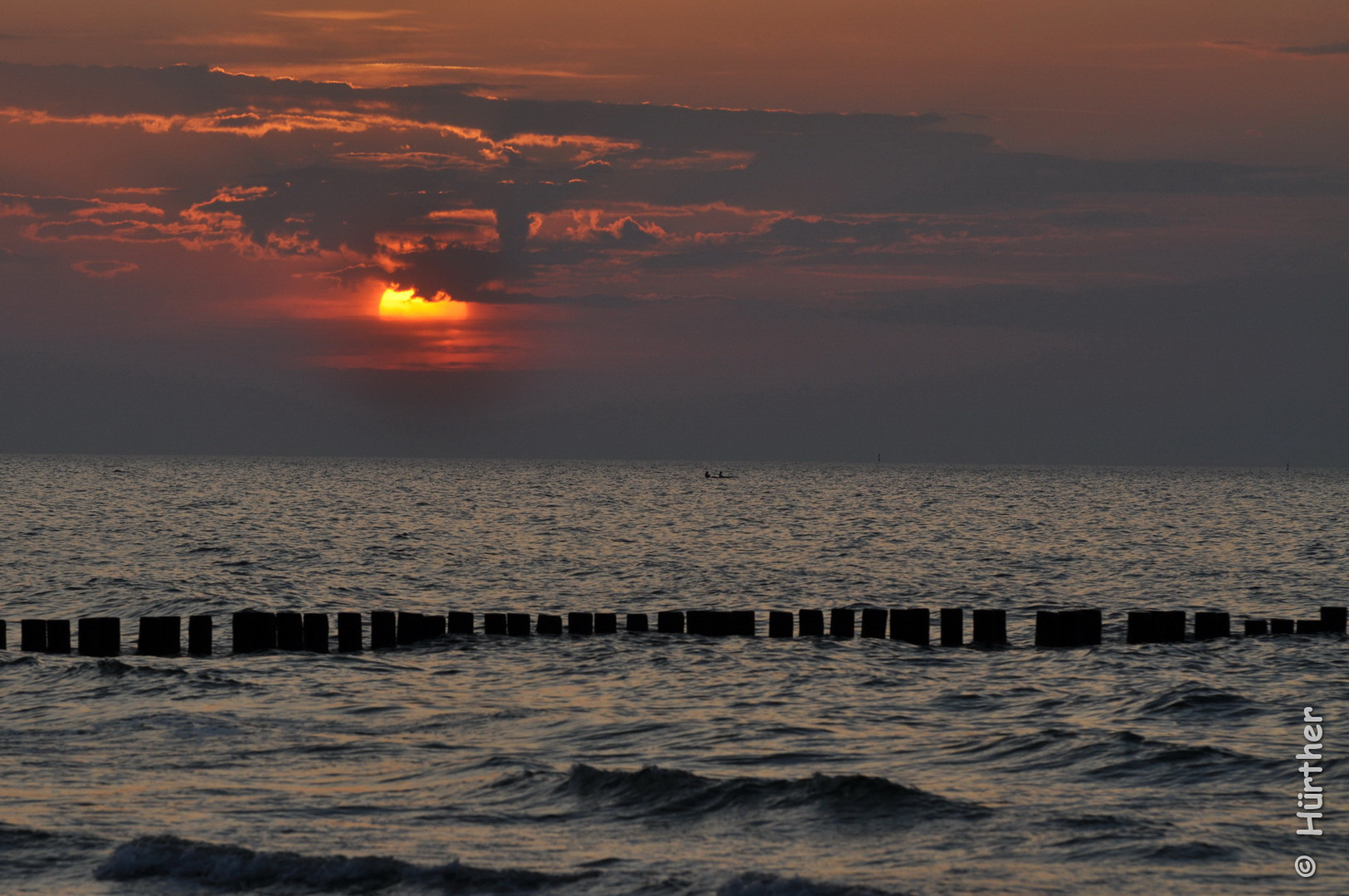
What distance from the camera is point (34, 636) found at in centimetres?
2205

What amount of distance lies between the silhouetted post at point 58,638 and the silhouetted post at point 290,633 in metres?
3.32

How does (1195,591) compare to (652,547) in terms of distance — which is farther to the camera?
(652,547)

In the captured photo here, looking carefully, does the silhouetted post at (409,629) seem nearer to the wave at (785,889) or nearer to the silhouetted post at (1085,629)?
the silhouetted post at (1085,629)

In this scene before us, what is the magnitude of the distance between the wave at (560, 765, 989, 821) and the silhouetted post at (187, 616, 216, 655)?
1058cm

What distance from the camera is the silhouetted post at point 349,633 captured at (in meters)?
22.0

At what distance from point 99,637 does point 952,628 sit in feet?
47.2

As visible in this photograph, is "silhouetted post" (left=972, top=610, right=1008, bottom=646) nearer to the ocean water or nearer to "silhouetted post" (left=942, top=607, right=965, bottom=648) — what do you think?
"silhouetted post" (left=942, top=607, right=965, bottom=648)

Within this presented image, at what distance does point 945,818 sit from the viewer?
12562 mm

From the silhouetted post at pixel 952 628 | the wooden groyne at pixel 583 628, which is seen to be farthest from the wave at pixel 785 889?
the silhouetted post at pixel 952 628

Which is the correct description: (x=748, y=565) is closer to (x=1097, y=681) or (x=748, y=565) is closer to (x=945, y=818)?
(x=1097, y=681)

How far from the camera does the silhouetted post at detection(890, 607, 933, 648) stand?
2341 centimetres

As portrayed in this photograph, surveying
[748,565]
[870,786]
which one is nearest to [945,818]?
[870,786]

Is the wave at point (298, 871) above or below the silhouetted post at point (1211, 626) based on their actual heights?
above

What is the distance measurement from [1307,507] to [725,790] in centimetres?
10181
